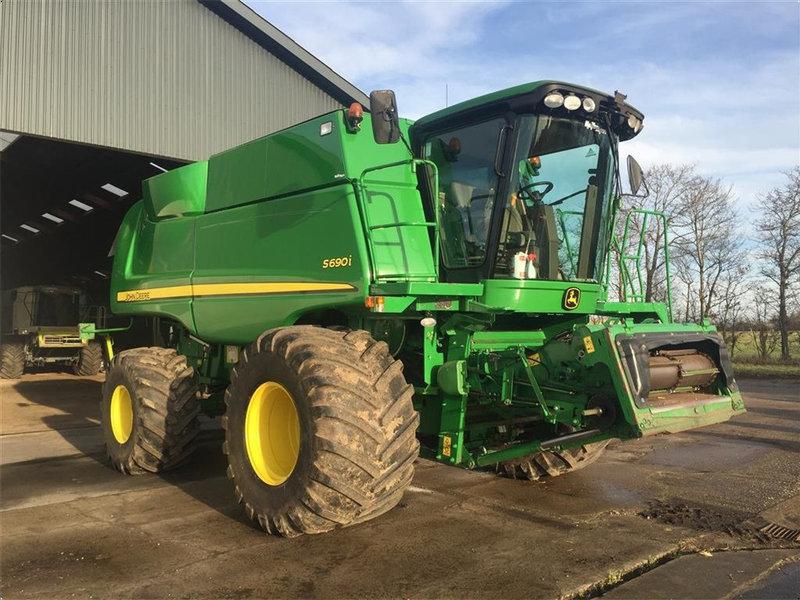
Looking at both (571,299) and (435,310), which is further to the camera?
(571,299)

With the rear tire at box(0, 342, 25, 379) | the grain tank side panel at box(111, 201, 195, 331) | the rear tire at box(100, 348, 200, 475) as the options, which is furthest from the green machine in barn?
the rear tire at box(0, 342, 25, 379)

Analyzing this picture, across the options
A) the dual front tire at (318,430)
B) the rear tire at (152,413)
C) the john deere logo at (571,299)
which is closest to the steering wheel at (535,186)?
the john deere logo at (571,299)

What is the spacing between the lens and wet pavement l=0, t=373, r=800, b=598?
3.53 metres

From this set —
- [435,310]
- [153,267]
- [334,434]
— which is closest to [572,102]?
[435,310]

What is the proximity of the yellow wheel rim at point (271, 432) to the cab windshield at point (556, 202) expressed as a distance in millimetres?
1850

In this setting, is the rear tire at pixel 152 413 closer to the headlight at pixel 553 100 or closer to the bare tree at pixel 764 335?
the headlight at pixel 553 100

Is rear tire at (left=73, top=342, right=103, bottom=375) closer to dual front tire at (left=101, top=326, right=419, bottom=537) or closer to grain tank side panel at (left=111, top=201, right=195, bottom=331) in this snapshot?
grain tank side panel at (left=111, top=201, right=195, bottom=331)

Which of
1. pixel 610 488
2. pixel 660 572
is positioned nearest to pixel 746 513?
pixel 610 488

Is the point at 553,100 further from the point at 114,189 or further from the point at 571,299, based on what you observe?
the point at 114,189

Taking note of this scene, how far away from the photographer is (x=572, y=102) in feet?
15.0

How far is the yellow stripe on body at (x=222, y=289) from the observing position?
4.83 meters

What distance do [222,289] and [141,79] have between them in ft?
20.7

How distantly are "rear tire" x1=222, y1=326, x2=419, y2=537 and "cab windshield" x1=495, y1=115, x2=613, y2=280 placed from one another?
1.30 meters

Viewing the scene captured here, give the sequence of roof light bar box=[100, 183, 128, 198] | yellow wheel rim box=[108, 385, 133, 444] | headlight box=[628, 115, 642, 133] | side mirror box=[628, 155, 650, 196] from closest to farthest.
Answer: headlight box=[628, 115, 642, 133] → side mirror box=[628, 155, 650, 196] → yellow wheel rim box=[108, 385, 133, 444] → roof light bar box=[100, 183, 128, 198]
